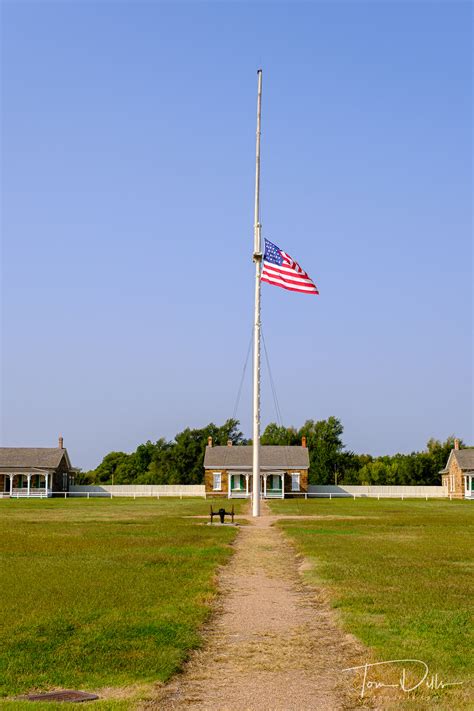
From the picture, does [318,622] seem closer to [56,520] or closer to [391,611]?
[391,611]

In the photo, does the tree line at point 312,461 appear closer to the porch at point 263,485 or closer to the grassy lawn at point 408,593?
the porch at point 263,485

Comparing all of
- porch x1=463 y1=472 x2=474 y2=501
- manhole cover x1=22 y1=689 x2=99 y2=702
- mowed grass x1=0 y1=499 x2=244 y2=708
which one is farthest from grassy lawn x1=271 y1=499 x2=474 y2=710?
porch x1=463 y1=472 x2=474 y2=501

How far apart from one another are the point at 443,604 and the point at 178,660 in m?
5.91

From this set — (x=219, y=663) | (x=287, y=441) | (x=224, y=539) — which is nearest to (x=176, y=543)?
(x=224, y=539)

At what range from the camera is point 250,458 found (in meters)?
80.4

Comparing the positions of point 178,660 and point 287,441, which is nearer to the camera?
point 178,660

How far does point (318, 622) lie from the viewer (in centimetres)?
1268

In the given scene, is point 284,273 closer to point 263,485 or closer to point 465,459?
point 263,485

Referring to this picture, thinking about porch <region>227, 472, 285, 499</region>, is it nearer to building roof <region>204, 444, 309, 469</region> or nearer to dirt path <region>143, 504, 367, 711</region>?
building roof <region>204, 444, 309, 469</region>

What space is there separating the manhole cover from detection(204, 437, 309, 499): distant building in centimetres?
6979

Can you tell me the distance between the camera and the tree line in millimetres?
105875
